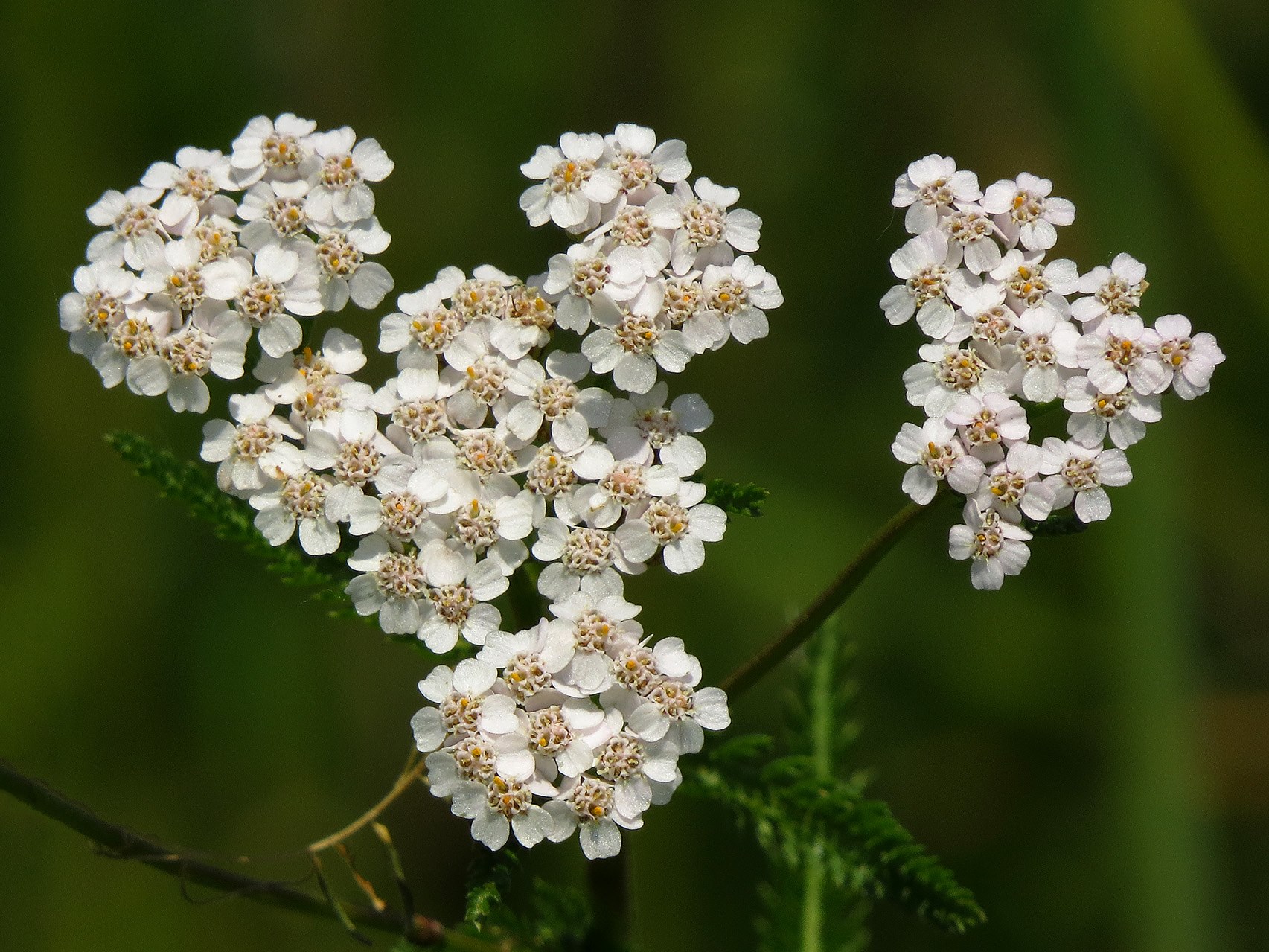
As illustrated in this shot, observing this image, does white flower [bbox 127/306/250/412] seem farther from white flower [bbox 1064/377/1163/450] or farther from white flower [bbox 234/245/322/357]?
white flower [bbox 1064/377/1163/450]

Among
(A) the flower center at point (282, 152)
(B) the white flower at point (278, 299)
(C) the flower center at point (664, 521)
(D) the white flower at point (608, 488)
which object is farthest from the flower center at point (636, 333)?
(A) the flower center at point (282, 152)

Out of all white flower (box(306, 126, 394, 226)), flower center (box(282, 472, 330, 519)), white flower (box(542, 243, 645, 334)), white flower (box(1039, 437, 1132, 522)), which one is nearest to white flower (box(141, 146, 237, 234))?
white flower (box(306, 126, 394, 226))

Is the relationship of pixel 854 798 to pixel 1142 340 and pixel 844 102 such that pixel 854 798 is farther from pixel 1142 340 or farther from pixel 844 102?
pixel 844 102

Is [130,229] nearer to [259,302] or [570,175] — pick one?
[259,302]

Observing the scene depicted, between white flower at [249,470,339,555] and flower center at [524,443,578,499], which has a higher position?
flower center at [524,443,578,499]

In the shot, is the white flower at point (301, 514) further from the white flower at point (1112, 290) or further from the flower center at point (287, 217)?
the white flower at point (1112, 290)

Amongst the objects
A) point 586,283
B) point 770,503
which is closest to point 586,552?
point 586,283
